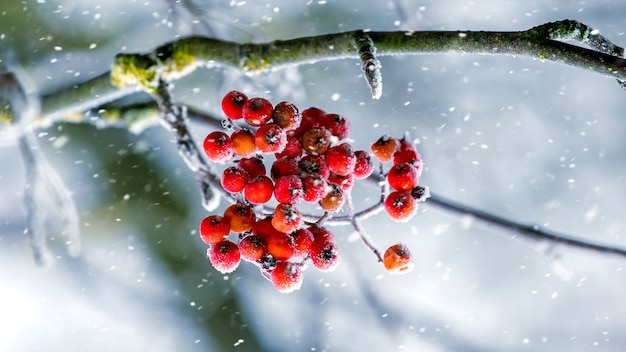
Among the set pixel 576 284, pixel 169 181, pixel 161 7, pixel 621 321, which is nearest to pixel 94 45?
pixel 161 7

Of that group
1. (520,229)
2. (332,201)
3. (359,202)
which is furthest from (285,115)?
(359,202)

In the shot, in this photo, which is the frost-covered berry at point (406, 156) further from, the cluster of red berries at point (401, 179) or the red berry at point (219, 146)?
the red berry at point (219, 146)

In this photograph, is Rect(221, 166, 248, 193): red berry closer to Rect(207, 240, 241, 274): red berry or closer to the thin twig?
Rect(207, 240, 241, 274): red berry

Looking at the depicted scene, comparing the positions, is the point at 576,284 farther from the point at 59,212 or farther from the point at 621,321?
the point at 59,212

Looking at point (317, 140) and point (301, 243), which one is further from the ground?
point (317, 140)

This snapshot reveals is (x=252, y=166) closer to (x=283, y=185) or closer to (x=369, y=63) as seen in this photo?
(x=283, y=185)

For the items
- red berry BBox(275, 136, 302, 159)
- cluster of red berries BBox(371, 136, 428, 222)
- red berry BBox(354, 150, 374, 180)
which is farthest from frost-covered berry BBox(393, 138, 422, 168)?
red berry BBox(275, 136, 302, 159)

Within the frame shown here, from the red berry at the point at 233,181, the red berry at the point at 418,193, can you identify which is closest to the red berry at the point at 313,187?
the red berry at the point at 233,181
